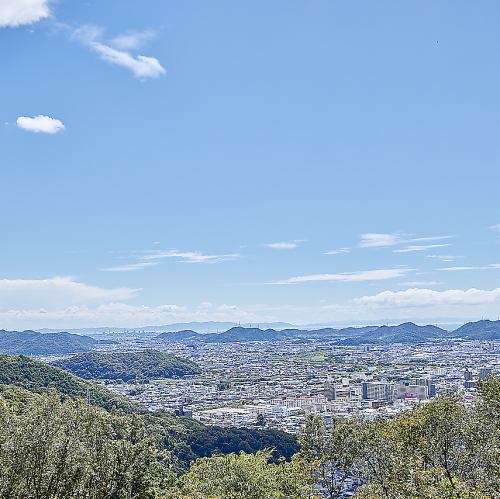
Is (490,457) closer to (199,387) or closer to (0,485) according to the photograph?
(0,485)

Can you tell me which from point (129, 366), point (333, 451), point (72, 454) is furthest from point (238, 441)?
point (129, 366)

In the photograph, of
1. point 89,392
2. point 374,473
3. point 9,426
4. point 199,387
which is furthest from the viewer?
point 199,387

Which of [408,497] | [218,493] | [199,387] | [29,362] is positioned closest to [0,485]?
[218,493]

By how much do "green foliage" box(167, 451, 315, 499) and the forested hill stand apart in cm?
12784

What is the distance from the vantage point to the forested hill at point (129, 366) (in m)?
142

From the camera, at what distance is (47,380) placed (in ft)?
234

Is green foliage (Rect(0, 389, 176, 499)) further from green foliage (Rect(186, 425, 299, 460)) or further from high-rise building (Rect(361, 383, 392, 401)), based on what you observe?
high-rise building (Rect(361, 383, 392, 401))

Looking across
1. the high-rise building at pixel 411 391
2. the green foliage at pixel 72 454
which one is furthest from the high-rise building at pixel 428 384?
the green foliage at pixel 72 454

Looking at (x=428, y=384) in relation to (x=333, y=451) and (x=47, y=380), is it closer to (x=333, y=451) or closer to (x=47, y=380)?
(x=47, y=380)

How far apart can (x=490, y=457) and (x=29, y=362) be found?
75.2 m

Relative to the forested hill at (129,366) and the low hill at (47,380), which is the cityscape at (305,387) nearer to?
the forested hill at (129,366)

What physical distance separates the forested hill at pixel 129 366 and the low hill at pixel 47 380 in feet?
205

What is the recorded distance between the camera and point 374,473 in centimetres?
1572

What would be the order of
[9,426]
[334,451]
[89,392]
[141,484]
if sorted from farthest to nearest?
[89,392], [334,451], [141,484], [9,426]
